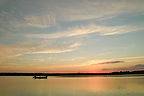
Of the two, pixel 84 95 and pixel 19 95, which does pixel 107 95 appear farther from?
pixel 19 95

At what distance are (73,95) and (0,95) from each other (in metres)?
14.8

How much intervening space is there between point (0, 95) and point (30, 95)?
19.8 feet

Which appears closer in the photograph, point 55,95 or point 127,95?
point 127,95

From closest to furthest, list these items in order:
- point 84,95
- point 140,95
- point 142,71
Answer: point 140,95, point 84,95, point 142,71

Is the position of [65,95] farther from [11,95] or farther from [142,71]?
[142,71]

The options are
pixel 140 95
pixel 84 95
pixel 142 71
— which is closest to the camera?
pixel 140 95

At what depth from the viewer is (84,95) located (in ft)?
97.6

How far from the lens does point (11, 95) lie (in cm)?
3058

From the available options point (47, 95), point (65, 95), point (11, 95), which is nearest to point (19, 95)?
point (11, 95)

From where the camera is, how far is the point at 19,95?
30.5 meters

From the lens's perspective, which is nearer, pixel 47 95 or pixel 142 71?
pixel 47 95

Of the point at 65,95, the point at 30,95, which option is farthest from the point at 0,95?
the point at 65,95

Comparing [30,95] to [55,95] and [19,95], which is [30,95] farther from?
[55,95]

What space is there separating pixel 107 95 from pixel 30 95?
15.5m
